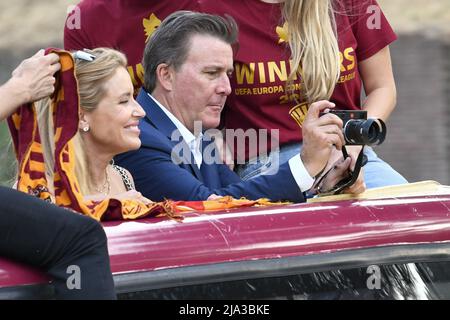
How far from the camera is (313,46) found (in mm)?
3971

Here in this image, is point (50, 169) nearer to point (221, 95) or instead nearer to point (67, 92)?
point (67, 92)

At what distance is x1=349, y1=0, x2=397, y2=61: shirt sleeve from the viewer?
4.24 meters

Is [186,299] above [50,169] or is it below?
below

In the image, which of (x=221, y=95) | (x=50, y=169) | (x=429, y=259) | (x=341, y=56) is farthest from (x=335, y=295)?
(x=341, y=56)

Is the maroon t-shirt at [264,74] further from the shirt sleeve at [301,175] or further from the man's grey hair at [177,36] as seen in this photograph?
the shirt sleeve at [301,175]

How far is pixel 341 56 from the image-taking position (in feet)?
13.5

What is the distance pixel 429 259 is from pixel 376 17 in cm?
176

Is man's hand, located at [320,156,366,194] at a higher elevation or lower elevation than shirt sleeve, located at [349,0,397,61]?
lower

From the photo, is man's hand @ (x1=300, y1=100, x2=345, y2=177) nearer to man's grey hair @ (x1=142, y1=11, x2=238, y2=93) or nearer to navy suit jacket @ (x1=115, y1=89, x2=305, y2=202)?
navy suit jacket @ (x1=115, y1=89, x2=305, y2=202)

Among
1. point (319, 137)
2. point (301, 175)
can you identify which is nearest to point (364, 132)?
point (319, 137)

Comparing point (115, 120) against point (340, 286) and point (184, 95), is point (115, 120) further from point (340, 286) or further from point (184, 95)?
point (340, 286)

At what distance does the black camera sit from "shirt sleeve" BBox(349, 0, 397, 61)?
3.21 ft

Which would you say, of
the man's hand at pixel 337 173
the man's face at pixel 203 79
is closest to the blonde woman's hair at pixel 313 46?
the man's face at pixel 203 79

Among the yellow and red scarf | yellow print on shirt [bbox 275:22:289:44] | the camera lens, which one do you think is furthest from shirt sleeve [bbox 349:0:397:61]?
the yellow and red scarf
